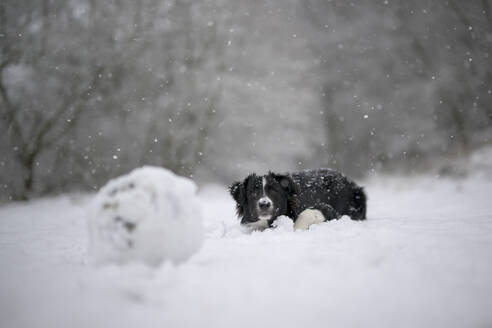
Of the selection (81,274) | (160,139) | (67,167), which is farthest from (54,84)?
(81,274)

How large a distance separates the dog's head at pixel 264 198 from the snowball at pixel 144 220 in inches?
89.0

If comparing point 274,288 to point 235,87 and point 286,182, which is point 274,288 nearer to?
point 286,182

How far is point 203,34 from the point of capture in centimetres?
1468

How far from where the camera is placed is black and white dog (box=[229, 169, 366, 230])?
416 cm

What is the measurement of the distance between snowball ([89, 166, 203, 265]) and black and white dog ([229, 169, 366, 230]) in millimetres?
2127

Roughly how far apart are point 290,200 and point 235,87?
11250 millimetres

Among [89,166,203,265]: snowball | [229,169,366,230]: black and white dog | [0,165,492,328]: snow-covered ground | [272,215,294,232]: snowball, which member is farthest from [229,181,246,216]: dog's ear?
[89,166,203,265]: snowball

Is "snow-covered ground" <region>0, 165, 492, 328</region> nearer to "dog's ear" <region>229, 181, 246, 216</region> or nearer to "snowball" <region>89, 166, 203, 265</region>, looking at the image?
"snowball" <region>89, 166, 203, 265</region>

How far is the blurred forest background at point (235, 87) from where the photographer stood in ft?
36.9

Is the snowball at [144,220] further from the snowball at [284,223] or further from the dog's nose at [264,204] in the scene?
the dog's nose at [264,204]

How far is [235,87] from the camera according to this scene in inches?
590

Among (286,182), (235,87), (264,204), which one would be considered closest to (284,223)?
(264,204)

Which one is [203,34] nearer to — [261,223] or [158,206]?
[261,223]

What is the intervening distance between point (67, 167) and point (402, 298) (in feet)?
40.0
